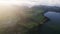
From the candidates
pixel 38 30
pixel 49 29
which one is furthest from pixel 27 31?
pixel 49 29

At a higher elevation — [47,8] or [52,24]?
[47,8]

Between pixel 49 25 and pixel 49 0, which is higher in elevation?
pixel 49 0

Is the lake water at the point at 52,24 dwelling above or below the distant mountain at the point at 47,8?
below

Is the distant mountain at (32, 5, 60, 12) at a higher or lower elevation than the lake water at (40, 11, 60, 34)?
higher

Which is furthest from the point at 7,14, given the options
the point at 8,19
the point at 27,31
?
the point at 27,31

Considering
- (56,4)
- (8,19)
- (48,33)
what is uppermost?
(56,4)

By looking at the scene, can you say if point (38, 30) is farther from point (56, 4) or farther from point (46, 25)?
point (56, 4)
